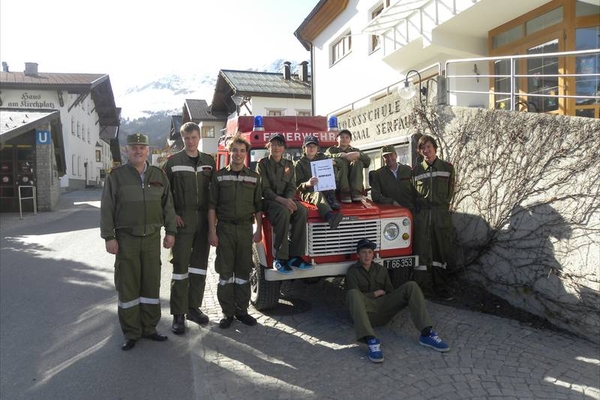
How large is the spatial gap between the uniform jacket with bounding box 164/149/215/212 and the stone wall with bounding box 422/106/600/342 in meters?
3.69

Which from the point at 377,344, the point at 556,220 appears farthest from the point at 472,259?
the point at 377,344

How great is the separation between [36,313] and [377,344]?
4100mm

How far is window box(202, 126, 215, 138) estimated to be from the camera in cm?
3681

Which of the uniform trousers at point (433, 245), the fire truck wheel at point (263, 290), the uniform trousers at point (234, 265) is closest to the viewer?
the uniform trousers at point (234, 265)

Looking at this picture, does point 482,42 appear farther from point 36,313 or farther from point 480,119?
point 36,313

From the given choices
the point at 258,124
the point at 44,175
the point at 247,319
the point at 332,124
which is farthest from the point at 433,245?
the point at 44,175

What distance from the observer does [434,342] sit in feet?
14.2

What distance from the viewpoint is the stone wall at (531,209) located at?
4566mm

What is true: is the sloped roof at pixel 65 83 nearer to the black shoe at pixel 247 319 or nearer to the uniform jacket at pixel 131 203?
the uniform jacket at pixel 131 203

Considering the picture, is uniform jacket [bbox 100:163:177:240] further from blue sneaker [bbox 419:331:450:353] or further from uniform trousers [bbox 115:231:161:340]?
blue sneaker [bbox 419:331:450:353]

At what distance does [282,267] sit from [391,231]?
131cm

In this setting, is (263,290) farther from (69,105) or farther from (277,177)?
(69,105)

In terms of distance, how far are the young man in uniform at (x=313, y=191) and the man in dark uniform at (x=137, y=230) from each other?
1.53 m

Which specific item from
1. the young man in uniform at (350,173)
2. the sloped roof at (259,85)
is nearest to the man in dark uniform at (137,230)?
the young man in uniform at (350,173)
